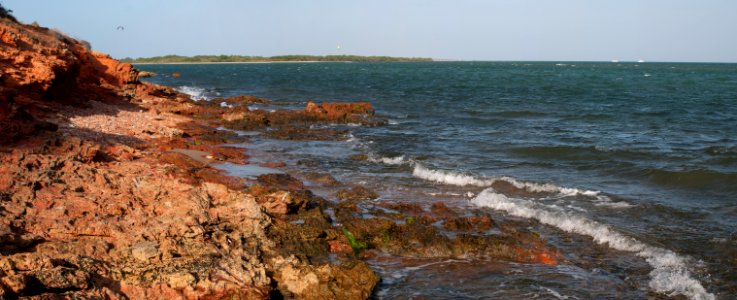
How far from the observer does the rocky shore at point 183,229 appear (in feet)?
20.0

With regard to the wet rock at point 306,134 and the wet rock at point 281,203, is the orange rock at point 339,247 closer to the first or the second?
the wet rock at point 281,203

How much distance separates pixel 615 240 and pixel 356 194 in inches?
184

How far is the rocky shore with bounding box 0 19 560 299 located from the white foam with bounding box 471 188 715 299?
1.07 meters

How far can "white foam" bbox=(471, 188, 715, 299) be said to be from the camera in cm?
764

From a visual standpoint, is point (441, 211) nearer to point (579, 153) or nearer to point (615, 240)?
point (615, 240)

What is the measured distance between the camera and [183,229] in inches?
291

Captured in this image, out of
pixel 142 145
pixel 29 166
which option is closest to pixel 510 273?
pixel 29 166

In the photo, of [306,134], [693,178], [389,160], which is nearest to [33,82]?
[306,134]

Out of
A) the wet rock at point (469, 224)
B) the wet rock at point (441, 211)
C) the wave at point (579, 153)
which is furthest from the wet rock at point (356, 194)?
the wave at point (579, 153)

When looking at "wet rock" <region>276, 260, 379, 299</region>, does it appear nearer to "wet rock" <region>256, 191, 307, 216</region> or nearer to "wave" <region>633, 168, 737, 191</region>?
"wet rock" <region>256, 191, 307, 216</region>

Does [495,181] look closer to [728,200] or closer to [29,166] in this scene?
[728,200]

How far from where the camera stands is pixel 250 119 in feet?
76.2

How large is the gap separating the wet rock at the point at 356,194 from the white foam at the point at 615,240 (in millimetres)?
2059

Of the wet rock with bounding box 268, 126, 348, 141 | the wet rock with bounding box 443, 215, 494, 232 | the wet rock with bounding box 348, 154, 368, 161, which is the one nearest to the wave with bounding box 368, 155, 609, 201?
the wet rock with bounding box 348, 154, 368, 161
